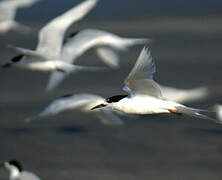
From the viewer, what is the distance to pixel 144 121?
8.57 metres

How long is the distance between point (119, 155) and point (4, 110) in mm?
2183

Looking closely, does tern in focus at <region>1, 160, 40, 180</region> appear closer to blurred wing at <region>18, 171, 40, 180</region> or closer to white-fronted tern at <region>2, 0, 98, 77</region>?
blurred wing at <region>18, 171, 40, 180</region>

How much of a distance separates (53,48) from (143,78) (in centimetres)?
287

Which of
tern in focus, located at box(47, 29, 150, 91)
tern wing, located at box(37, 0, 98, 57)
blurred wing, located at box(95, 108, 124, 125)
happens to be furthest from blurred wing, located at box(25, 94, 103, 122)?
tern in focus, located at box(47, 29, 150, 91)

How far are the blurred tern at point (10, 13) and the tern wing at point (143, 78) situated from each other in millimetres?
3781

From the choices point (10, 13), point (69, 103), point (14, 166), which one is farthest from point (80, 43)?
point (14, 166)

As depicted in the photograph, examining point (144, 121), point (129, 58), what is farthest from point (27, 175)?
point (129, 58)

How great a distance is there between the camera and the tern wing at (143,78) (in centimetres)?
467

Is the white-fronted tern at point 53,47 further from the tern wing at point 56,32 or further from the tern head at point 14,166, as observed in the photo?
the tern head at point 14,166

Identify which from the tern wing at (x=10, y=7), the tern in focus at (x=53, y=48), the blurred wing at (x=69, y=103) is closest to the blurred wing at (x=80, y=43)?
the tern in focus at (x=53, y=48)

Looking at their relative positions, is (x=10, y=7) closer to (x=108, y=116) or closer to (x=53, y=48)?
(x=53, y=48)

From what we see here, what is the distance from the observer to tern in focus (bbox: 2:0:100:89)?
23.9 feet

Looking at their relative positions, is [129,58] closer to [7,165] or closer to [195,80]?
[195,80]

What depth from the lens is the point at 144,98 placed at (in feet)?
16.2
